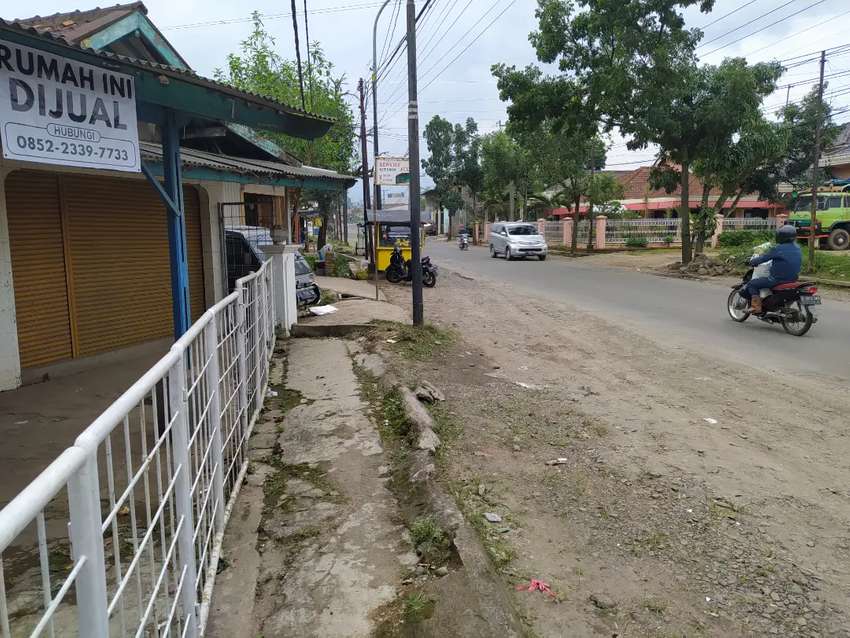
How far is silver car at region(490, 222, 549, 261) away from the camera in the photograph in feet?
93.9

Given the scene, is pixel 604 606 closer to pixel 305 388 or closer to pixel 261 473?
pixel 261 473

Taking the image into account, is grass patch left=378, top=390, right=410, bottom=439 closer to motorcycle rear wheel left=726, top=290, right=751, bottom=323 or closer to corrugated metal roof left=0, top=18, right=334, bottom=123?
Result: corrugated metal roof left=0, top=18, right=334, bottom=123

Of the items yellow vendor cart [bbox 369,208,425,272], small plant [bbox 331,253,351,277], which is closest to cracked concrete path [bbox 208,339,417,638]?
yellow vendor cart [bbox 369,208,425,272]

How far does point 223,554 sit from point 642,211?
158 feet

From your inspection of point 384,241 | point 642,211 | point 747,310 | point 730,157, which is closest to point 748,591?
point 747,310

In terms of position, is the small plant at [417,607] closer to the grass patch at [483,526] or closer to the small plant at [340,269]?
the grass patch at [483,526]

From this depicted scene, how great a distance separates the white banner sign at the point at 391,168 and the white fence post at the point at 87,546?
443 inches

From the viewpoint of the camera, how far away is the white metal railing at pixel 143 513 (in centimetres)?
152

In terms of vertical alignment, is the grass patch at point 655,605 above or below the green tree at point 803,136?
below

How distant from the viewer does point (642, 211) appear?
47781 mm

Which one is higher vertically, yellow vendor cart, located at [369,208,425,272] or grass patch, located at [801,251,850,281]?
yellow vendor cart, located at [369,208,425,272]

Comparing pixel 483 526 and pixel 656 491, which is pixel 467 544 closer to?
pixel 483 526

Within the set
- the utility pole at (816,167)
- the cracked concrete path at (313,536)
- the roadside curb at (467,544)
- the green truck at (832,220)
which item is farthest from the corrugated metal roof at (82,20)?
the green truck at (832,220)

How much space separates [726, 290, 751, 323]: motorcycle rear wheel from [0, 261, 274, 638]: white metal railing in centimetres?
913
